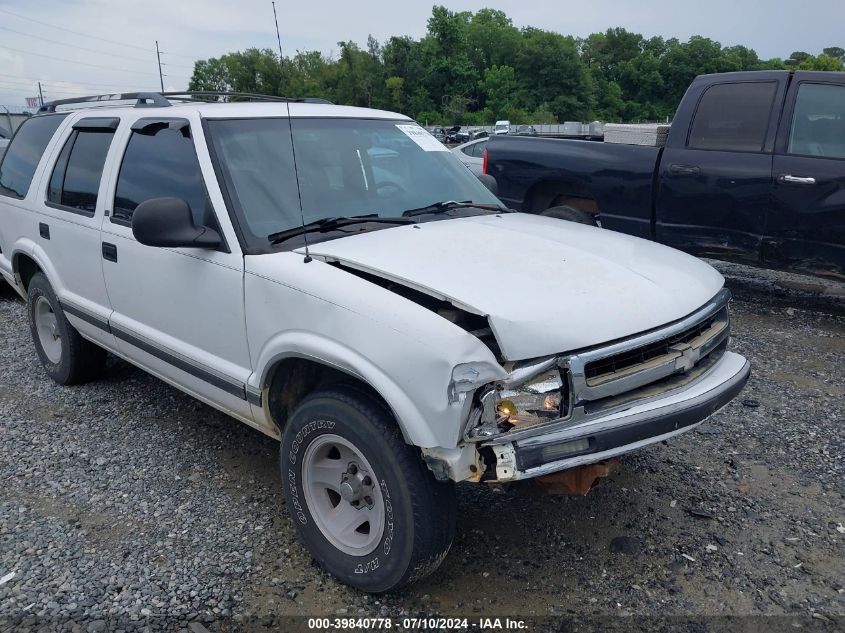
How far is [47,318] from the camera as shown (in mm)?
5090

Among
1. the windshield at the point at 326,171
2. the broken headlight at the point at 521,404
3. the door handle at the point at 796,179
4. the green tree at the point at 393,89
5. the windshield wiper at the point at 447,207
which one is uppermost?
the green tree at the point at 393,89

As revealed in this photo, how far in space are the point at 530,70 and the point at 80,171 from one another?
318 ft

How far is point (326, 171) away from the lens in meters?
3.46

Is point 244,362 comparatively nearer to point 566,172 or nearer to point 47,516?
point 47,516

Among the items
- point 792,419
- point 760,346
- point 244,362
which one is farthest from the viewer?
point 760,346

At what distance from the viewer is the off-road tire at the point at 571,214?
7.02 meters

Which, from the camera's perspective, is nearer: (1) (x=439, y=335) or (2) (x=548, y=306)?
(1) (x=439, y=335)

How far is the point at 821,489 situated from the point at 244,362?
2865 mm

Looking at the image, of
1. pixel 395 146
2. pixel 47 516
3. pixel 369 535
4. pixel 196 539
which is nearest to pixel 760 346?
pixel 395 146

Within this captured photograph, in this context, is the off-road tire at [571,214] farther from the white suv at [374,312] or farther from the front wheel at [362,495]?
the front wheel at [362,495]

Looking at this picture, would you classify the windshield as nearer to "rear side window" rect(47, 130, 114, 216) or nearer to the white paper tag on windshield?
the white paper tag on windshield

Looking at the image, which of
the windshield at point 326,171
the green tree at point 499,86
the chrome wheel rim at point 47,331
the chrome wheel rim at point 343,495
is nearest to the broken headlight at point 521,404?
the chrome wheel rim at point 343,495

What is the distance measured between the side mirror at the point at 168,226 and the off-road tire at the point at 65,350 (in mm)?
2022

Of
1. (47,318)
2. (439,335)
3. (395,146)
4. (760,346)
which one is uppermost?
(395,146)
